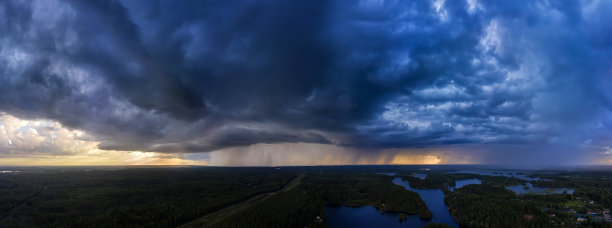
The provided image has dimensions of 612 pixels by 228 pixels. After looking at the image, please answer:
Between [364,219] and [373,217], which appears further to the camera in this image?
[373,217]

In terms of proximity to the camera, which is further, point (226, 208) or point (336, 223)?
point (226, 208)

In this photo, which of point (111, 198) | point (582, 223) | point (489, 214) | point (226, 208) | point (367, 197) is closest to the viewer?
point (582, 223)

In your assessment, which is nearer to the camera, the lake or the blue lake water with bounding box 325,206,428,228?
the blue lake water with bounding box 325,206,428,228

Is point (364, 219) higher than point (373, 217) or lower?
lower

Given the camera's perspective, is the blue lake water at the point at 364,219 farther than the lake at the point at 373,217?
No

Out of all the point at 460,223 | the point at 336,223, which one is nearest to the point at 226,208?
the point at 336,223

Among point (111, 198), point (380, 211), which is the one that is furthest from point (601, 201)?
point (111, 198)

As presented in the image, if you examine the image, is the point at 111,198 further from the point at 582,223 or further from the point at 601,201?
the point at 601,201

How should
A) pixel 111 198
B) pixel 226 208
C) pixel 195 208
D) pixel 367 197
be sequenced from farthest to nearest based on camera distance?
pixel 367 197 → pixel 111 198 → pixel 226 208 → pixel 195 208
